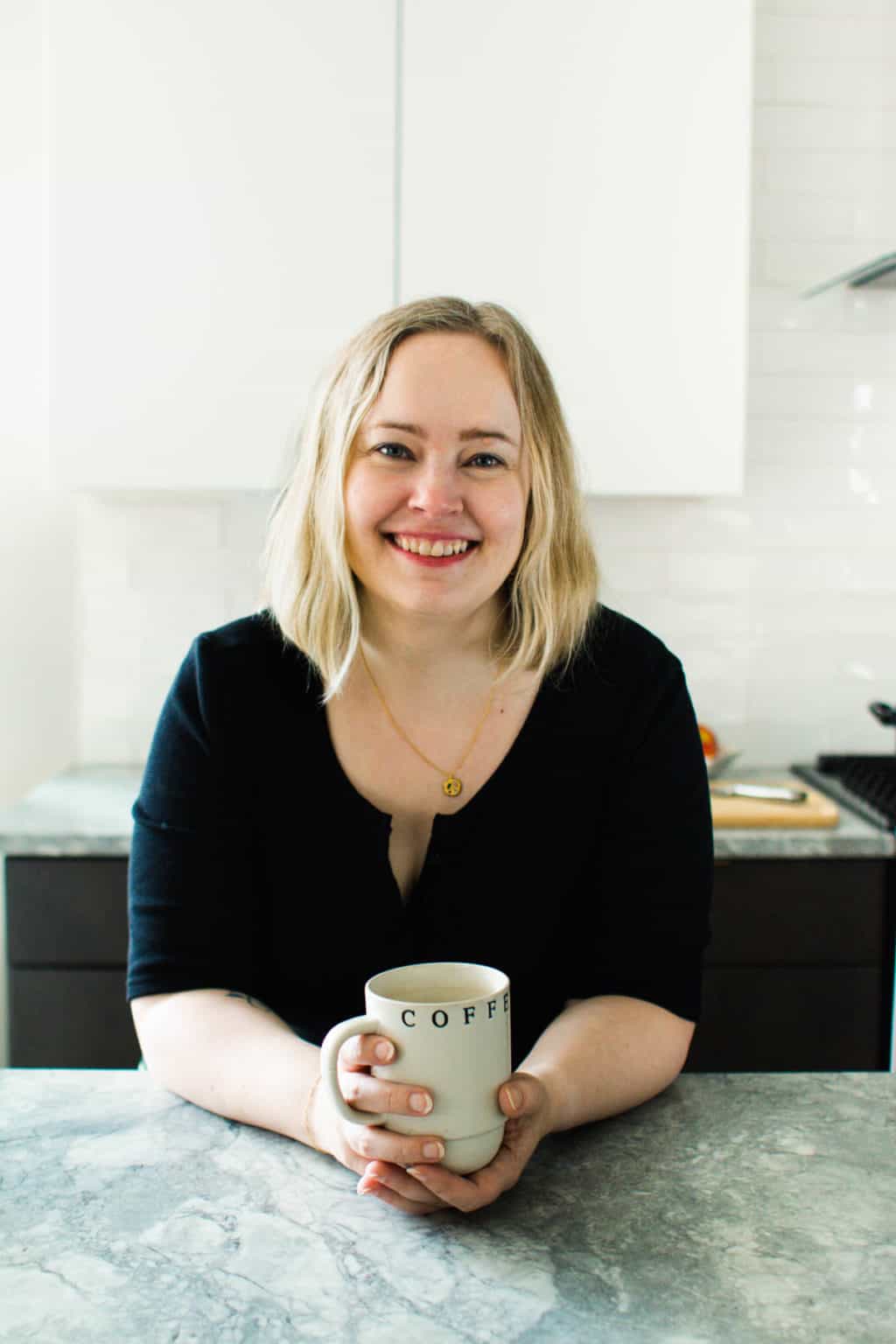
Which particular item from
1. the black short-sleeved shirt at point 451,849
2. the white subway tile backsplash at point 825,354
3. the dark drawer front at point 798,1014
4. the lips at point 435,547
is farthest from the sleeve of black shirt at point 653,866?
the white subway tile backsplash at point 825,354

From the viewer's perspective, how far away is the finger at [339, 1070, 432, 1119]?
771mm

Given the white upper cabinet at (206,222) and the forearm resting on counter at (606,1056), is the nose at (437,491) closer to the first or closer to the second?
the forearm resting on counter at (606,1056)

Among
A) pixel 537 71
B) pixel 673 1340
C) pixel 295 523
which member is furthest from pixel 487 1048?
pixel 537 71

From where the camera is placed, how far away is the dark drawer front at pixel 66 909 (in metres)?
2.06

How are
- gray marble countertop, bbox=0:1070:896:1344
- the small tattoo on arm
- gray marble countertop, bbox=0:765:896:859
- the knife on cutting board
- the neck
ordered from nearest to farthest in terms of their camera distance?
gray marble countertop, bbox=0:1070:896:1344 → the small tattoo on arm → the neck → gray marble countertop, bbox=0:765:896:859 → the knife on cutting board

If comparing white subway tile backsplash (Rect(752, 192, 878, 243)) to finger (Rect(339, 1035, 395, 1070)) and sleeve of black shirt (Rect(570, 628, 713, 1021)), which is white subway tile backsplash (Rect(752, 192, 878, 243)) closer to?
sleeve of black shirt (Rect(570, 628, 713, 1021))

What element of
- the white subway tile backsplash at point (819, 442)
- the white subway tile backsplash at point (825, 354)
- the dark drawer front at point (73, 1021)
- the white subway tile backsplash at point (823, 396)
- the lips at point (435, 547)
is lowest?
the dark drawer front at point (73, 1021)

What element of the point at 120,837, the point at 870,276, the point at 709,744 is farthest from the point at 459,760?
the point at 870,276

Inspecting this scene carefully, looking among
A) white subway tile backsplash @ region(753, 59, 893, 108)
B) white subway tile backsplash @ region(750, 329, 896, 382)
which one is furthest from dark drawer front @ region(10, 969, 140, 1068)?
white subway tile backsplash @ region(753, 59, 893, 108)

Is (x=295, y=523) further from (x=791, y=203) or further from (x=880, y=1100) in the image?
(x=791, y=203)

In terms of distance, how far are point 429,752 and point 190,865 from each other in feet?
0.92

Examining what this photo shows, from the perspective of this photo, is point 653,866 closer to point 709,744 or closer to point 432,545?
point 432,545

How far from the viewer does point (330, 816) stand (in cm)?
125

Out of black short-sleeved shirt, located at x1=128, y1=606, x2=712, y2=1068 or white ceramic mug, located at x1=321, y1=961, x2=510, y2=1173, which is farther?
black short-sleeved shirt, located at x1=128, y1=606, x2=712, y2=1068
